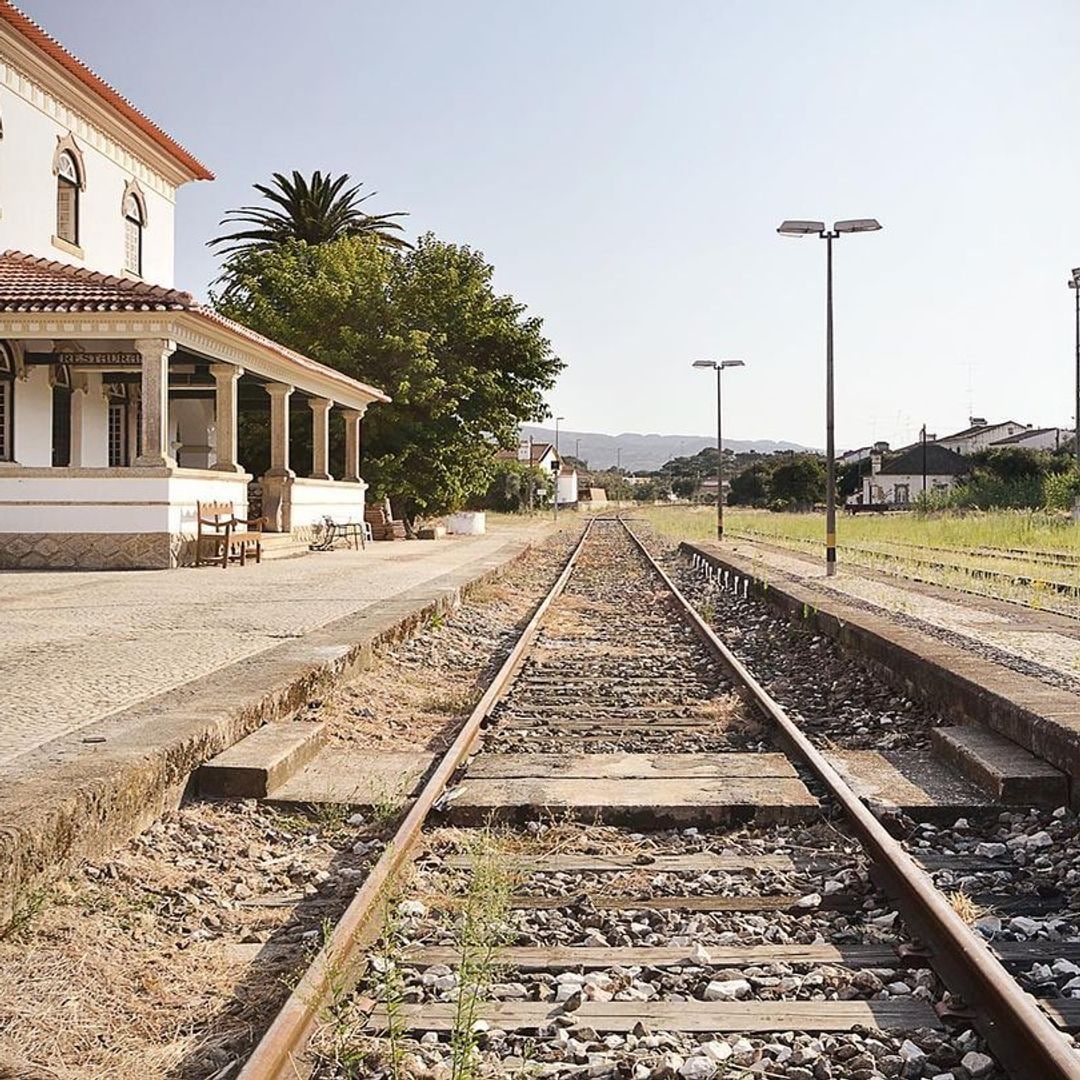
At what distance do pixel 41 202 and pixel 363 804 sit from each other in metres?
19.2

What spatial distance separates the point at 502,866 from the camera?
522 cm

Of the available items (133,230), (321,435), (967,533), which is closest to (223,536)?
(321,435)

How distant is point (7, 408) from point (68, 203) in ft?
15.4

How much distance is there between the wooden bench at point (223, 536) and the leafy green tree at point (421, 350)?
12.2 meters

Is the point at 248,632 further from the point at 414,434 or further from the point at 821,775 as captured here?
the point at 414,434

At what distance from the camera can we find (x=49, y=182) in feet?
73.9

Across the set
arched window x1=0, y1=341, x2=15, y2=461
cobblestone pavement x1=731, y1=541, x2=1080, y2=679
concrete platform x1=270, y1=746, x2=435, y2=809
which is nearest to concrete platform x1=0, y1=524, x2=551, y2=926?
concrete platform x1=270, y1=746, x2=435, y2=809

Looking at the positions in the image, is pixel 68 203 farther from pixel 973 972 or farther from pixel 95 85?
pixel 973 972

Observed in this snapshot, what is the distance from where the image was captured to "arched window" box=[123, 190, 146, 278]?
2622 cm

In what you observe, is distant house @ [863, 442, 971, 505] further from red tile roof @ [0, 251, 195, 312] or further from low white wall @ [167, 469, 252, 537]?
red tile roof @ [0, 251, 195, 312]

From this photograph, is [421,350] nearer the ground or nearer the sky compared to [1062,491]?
nearer the sky

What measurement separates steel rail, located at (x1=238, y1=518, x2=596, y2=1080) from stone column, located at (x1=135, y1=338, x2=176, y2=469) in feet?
44.6

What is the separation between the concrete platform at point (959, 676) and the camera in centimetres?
673

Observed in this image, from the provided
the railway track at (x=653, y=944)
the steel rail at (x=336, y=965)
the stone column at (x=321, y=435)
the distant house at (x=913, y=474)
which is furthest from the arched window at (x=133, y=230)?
the distant house at (x=913, y=474)
